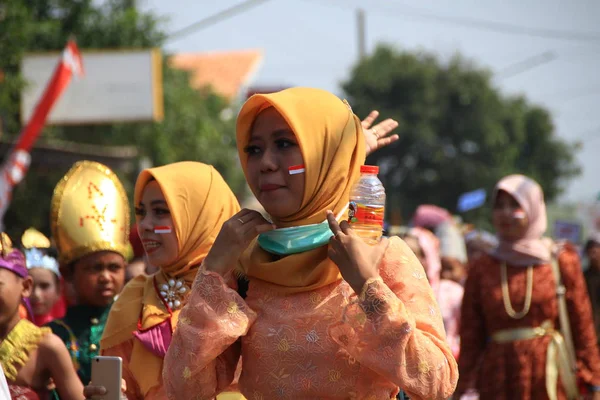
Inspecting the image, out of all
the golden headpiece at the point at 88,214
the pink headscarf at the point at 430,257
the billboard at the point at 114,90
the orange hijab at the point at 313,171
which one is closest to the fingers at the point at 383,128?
the orange hijab at the point at 313,171

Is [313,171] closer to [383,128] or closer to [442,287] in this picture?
[383,128]

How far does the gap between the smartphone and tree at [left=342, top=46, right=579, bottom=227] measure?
133 ft

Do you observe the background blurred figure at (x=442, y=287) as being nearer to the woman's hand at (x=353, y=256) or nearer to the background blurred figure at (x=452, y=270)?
the background blurred figure at (x=452, y=270)

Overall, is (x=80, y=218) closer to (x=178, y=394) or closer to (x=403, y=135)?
(x=178, y=394)

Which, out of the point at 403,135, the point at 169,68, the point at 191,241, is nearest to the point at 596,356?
the point at 191,241

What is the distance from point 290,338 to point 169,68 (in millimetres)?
23824

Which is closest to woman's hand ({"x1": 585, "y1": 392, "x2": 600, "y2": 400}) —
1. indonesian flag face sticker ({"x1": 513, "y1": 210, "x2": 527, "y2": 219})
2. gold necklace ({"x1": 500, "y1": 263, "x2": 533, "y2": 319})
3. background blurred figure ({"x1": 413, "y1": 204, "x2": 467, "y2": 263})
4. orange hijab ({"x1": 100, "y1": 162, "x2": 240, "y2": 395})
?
gold necklace ({"x1": 500, "y1": 263, "x2": 533, "y2": 319})

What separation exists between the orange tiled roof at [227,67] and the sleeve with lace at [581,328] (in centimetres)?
4672

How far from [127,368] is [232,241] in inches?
65.3

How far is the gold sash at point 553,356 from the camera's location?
21.7 feet

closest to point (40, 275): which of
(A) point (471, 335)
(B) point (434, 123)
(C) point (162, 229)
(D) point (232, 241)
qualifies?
(C) point (162, 229)

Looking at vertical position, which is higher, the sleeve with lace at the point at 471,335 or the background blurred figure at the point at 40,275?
the background blurred figure at the point at 40,275

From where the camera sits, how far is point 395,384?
327 cm

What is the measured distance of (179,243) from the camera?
489 cm
